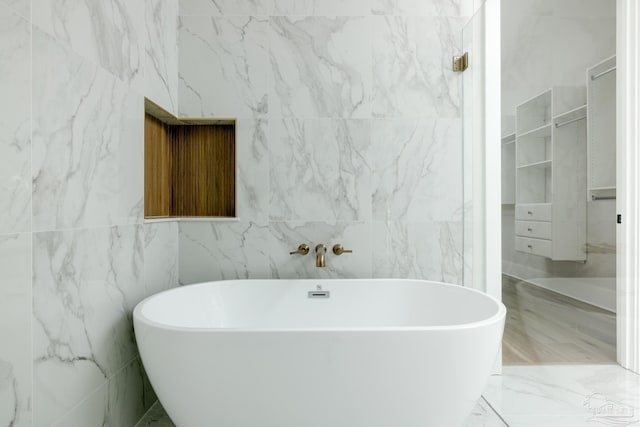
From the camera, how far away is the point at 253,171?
225 centimetres

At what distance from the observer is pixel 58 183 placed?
1.18 meters

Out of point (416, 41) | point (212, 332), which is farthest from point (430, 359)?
point (416, 41)

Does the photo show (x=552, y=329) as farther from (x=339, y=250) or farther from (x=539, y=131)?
(x=339, y=250)

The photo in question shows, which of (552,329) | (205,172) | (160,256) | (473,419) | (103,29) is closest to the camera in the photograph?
(103,29)

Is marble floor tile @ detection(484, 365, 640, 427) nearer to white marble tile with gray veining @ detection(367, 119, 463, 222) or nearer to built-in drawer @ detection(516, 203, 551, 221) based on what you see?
built-in drawer @ detection(516, 203, 551, 221)

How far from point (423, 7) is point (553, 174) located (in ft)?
4.52

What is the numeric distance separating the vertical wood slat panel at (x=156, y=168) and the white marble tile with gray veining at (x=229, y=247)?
194 mm

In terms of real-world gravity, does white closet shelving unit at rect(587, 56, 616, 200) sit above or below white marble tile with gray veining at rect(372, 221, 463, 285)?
above

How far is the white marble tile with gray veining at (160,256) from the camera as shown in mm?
1840

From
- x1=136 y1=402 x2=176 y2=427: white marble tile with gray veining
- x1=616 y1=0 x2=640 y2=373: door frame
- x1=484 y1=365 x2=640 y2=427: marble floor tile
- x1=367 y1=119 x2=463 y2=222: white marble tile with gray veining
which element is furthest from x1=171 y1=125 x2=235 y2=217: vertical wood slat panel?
x1=616 y1=0 x2=640 y2=373: door frame

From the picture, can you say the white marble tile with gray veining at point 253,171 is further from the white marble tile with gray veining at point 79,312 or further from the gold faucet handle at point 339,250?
the white marble tile with gray veining at point 79,312

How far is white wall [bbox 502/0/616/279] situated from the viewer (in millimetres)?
1302

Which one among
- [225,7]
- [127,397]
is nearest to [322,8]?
[225,7]

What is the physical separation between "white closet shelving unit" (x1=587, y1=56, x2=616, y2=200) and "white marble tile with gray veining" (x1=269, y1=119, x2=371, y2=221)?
115 cm
